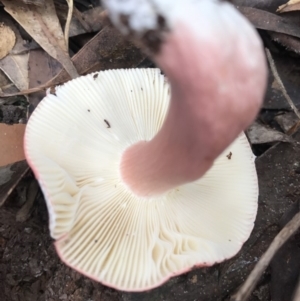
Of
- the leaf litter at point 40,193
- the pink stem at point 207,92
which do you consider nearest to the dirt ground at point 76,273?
the leaf litter at point 40,193

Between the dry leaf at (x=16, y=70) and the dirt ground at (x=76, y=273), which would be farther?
the dry leaf at (x=16, y=70)

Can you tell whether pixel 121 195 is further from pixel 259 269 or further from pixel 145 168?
pixel 259 269

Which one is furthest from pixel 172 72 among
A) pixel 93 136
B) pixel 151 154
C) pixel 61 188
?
pixel 93 136

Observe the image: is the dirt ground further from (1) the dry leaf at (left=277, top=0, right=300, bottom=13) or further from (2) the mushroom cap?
(1) the dry leaf at (left=277, top=0, right=300, bottom=13)

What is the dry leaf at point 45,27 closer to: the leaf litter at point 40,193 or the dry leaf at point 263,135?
the leaf litter at point 40,193

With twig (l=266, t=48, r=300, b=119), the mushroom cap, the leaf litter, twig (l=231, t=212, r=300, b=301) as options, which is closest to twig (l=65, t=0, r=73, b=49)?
the leaf litter

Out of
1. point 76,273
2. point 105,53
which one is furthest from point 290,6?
point 76,273
